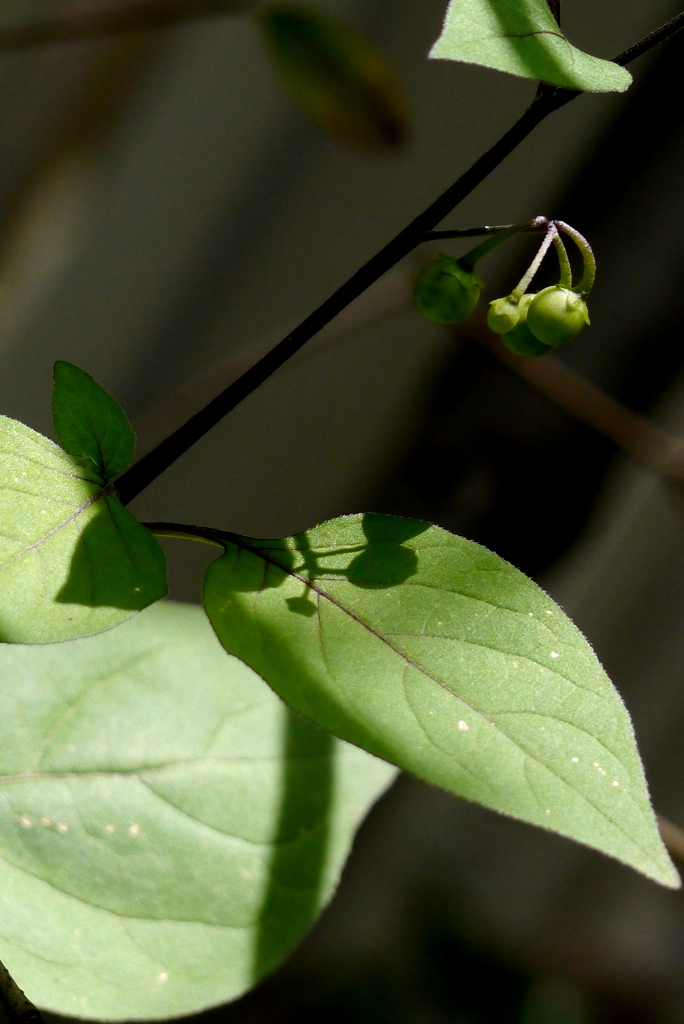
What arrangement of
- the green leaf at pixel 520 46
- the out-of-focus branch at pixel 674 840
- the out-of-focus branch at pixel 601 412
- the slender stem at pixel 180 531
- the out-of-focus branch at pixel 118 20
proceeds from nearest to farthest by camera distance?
the green leaf at pixel 520 46, the slender stem at pixel 180 531, the out-of-focus branch at pixel 674 840, the out-of-focus branch at pixel 118 20, the out-of-focus branch at pixel 601 412

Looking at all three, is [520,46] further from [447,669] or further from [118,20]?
[118,20]

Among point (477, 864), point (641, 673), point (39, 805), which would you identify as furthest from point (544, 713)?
point (477, 864)

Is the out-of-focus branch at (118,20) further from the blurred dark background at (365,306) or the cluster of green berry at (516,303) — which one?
the cluster of green berry at (516,303)

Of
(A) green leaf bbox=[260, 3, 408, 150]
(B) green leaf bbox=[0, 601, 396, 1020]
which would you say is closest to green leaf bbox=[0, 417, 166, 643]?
(B) green leaf bbox=[0, 601, 396, 1020]

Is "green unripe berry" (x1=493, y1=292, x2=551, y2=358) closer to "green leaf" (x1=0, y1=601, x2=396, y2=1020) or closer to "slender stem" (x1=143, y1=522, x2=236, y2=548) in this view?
"slender stem" (x1=143, y1=522, x2=236, y2=548)

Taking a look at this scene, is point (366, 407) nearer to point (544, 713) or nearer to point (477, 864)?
point (477, 864)

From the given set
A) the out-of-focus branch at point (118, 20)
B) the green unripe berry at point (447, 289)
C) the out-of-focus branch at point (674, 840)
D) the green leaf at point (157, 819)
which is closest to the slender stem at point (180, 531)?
the green unripe berry at point (447, 289)
